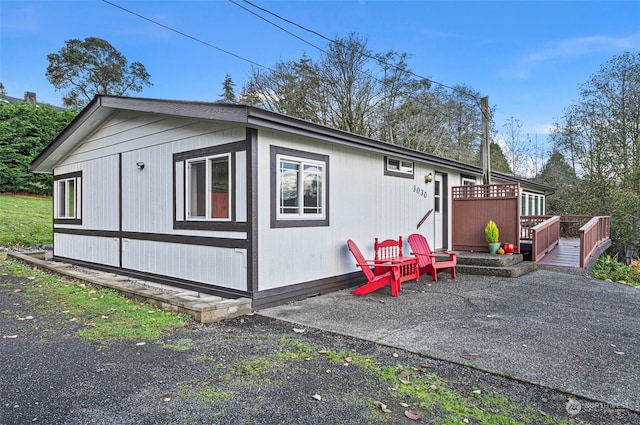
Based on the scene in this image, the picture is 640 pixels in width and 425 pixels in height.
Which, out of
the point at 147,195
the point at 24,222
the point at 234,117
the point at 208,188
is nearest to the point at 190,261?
the point at 208,188

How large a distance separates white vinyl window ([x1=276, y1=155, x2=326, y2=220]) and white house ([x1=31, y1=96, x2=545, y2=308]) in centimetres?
2

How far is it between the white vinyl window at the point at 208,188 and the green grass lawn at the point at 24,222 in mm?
9978

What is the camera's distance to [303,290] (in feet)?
19.8

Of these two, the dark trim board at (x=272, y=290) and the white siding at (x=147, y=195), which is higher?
the white siding at (x=147, y=195)

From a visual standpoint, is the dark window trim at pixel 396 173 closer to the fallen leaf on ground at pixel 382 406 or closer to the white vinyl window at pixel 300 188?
the white vinyl window at pixel 300 188

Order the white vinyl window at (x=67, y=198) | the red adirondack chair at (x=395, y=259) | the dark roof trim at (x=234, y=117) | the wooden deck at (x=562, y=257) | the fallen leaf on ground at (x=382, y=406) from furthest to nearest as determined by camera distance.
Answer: the white vinyl window at (x=67, y=198)
the wooden deck at (x=562, y=257)
the red adirondack chair at (x=395, y=259)
the dark roof trim at (x=234, y=117)
the fallen leaf on ground at (x=382, y=406)

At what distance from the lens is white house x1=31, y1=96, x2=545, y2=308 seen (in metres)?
5.43

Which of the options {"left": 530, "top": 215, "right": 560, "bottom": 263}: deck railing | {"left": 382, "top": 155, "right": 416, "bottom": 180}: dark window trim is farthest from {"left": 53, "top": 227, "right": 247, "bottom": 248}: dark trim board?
{"left": 530, "top": 215, "right": 560, "bottom": 263}: deck railing

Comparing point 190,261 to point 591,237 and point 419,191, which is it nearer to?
point 419,191

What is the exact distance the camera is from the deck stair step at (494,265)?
26.0 ft

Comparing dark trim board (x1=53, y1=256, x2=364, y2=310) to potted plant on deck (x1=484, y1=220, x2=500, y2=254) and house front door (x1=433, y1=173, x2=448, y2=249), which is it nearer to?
house front door (x1=433, y1=173, x2=448, y2=249)

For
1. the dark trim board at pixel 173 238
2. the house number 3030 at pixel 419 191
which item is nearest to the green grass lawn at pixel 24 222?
the dark trim board at pixel 173 238

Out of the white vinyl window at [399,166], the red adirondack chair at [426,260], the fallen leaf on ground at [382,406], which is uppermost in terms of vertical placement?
the white vinyl window at [399,166]

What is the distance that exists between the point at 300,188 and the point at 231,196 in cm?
109
